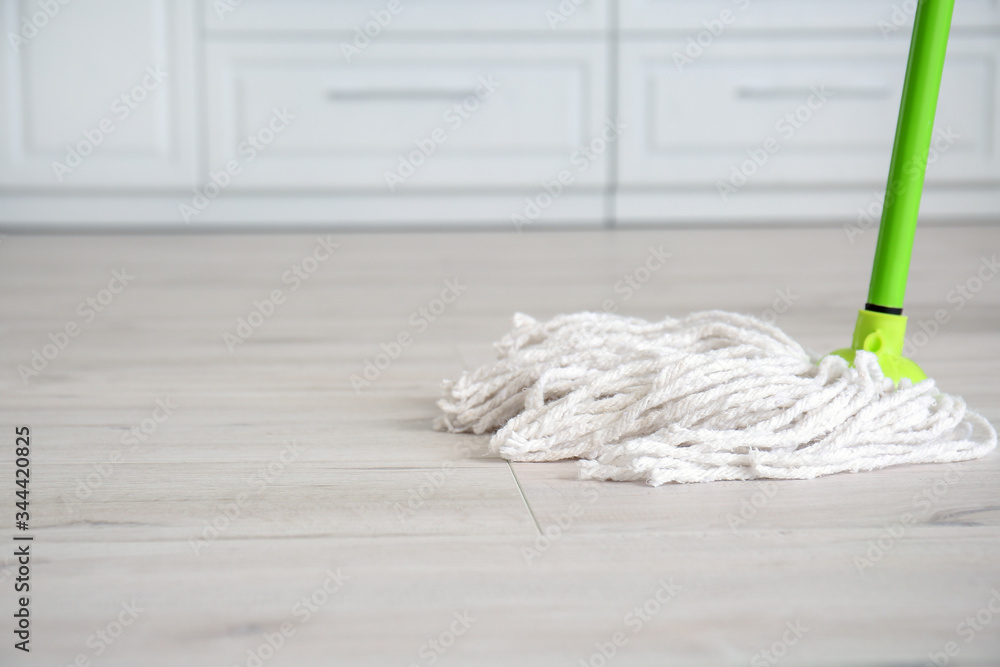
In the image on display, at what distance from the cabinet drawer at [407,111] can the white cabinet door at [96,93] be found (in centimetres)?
9

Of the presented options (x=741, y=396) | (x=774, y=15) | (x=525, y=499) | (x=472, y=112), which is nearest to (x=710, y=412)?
(x=741, y=396)

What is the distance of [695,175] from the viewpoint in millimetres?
2326

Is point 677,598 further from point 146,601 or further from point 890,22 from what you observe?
point 890,22

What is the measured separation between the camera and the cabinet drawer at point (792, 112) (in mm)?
2301

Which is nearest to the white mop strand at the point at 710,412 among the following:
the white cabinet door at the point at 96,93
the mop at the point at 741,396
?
the mop at the point at 741,396

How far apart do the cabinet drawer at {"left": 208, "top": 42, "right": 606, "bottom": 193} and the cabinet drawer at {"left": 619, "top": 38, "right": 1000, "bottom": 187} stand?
0.13m

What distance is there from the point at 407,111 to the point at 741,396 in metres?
1.74

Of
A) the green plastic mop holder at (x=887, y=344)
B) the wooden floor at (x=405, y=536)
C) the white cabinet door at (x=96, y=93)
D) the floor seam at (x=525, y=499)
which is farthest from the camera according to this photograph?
the white cabinet door at (x=96, y=93)

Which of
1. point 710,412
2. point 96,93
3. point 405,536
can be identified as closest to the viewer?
point 405,536

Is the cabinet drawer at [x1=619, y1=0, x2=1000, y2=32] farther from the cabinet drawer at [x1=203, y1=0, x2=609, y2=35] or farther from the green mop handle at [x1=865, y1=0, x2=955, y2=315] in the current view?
the green mop handle at [x1=865, y1=0, x2=955, y2=315]

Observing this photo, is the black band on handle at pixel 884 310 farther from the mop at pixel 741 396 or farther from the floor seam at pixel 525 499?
the floor seam at pixel 525 499

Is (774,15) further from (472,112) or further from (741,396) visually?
(741,396)

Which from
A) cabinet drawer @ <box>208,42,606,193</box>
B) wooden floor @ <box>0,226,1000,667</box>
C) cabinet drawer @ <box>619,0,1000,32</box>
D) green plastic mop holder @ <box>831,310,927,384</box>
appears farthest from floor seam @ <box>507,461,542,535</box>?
cabinet drawer @ <box>619,0,1000,32</box>

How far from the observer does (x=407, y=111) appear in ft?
7.47
